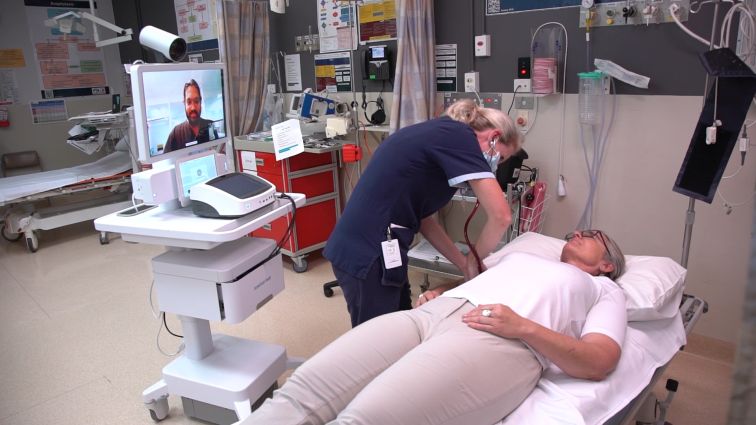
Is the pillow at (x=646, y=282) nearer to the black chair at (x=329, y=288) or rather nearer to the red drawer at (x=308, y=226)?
the black chair at (x=329, y=288)

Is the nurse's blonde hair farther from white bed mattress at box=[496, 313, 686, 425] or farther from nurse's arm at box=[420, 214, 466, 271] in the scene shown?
white bed mattress at box=[496, 313, 686, 425]

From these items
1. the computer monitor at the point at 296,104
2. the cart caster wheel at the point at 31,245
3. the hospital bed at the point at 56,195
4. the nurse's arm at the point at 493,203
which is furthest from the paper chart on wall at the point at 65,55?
the nurse's arm at the point at 493,203

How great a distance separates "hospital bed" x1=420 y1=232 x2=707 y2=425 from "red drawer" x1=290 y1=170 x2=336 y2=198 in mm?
1752

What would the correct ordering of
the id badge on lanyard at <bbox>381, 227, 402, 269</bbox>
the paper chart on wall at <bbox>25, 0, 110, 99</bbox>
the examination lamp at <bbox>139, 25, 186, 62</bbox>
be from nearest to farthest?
1. the id badge on lanyard at <bbox>381, 227, 402, 269</bbox>
2. the examination lamp at <bbox>139, 25, 186, 62</bbox>
3. the paper chart on wall at <bbox>25, 0, 110, 99</bbox>

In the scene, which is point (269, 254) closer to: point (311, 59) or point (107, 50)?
point (311, 59)

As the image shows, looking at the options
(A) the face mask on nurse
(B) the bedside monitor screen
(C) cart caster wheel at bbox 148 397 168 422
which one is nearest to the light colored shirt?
(A) the face mask on nurse

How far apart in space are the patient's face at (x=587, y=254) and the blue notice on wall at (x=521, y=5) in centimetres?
129

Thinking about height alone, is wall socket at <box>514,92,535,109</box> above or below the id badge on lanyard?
above

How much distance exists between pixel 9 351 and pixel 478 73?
116 inches

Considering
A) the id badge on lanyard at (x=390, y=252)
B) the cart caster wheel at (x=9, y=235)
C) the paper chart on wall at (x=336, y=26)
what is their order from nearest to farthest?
the id badge on lanyard at (x=390, y=252)
the paper chart on wall at (x=336, y=26)
the cart caster wheel at (x=9, y=235)

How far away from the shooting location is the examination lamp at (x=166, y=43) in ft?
6.89

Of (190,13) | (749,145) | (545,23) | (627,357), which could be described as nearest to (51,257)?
(190,13)

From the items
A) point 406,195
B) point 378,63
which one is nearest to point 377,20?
point 378,63

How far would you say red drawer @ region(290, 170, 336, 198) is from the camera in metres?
3.56
